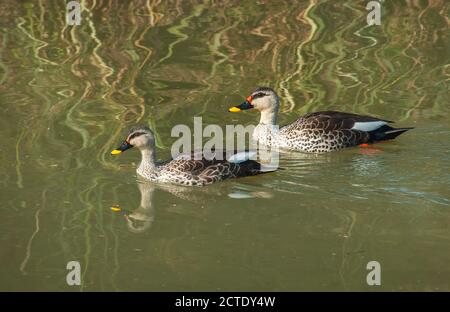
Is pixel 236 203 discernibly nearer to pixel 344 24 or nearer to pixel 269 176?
pixel 269 176

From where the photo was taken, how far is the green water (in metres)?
8.97

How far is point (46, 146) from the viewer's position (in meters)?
12.3

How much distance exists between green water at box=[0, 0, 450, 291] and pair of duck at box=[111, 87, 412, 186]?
0.17 meters

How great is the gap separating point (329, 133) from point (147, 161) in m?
2.56

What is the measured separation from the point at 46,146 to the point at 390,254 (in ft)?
16.1

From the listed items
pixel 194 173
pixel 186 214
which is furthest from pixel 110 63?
pixel 186 214

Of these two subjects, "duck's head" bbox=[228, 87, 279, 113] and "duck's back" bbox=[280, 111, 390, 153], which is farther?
"duck's head" bbox=[228, 87, 279, 113]

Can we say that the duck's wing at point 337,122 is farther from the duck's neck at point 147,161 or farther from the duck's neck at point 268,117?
the duck's neck at point 147,161

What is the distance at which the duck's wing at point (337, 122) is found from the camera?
12.8 metres
